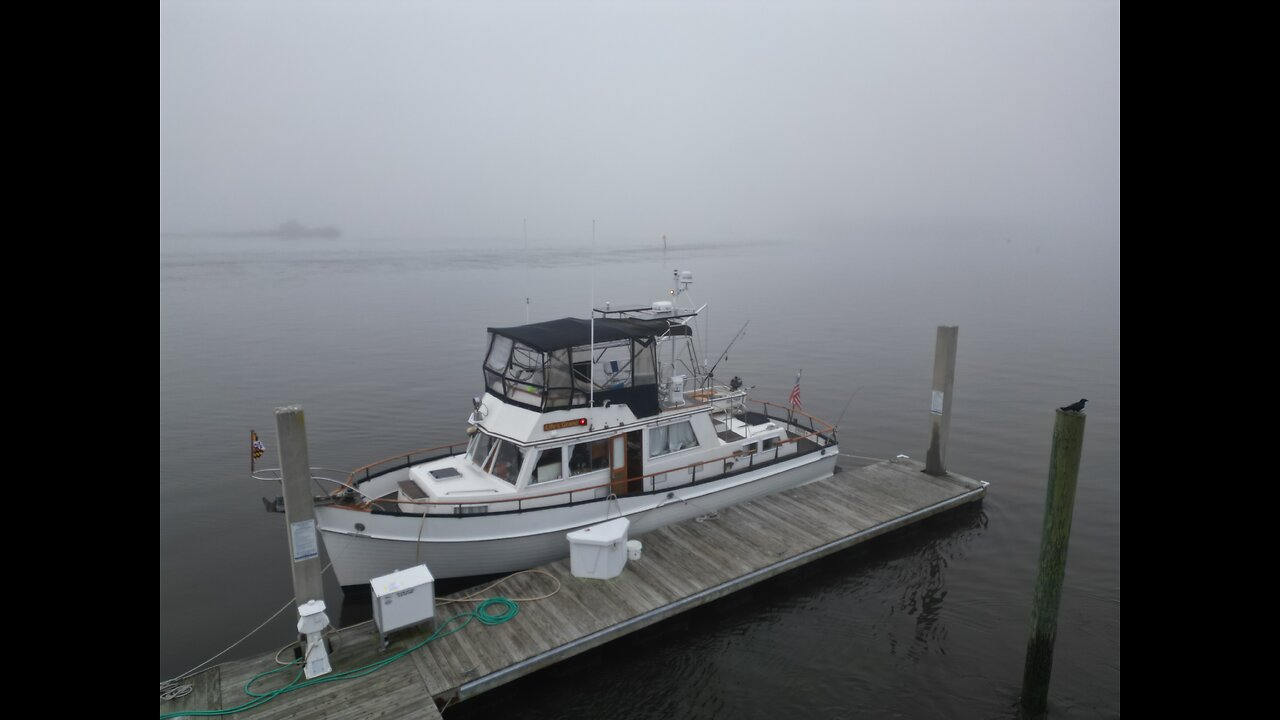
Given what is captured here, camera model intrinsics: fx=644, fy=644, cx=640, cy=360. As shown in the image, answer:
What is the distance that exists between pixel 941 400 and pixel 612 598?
9300mm

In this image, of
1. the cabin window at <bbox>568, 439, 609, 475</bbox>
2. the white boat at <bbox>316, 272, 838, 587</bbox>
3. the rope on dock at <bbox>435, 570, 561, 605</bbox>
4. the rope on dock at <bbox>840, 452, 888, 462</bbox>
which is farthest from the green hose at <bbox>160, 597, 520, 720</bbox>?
the rope on dock at <bbox>840, 452, 888, 462</bbox>

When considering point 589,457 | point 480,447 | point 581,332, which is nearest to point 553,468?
point 589,457

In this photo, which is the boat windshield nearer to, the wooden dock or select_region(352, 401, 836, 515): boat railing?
select_region(352, 401, 836, 515): boat railing

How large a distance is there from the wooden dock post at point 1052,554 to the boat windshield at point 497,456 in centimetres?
804

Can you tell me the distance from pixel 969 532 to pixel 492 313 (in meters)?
32.2

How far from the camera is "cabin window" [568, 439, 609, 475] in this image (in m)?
12.0

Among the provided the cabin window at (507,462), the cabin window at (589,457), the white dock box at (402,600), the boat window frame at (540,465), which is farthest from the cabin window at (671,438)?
the white dock box at (402,600)

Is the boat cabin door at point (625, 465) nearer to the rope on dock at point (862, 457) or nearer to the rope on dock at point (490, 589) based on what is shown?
the rope on dock at point (490, 589)

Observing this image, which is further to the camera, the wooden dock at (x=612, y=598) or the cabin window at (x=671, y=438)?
the cabin window at (x=671, y=438)

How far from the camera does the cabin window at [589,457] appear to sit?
11969 mm

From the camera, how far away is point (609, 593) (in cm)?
1015

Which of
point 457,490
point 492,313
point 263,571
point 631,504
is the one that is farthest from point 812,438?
point 492,313

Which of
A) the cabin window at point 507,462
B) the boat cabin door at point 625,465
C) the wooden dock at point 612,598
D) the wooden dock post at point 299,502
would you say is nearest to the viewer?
the wooden dock at point 612,598

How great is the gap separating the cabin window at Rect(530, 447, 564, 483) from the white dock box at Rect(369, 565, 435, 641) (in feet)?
9.68
